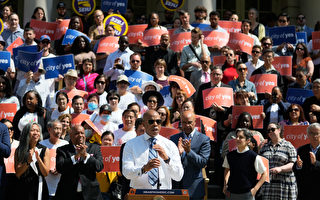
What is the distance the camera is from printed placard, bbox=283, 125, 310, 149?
11.7 meters

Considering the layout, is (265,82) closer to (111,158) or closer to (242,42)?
(242,42)

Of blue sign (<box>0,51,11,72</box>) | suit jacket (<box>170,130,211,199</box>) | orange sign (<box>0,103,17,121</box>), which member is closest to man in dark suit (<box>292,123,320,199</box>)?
suit jacket (<box>170,130,211,199</box>)

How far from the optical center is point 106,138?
36.2 feet

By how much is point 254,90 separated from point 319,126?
2749 millimetres

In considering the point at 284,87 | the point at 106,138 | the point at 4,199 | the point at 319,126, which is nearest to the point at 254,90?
the point at 284,87

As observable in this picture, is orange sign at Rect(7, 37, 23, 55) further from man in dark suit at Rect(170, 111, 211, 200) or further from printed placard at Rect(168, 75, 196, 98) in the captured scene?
man in dark suit at Rect(170, 111, 211, 200)

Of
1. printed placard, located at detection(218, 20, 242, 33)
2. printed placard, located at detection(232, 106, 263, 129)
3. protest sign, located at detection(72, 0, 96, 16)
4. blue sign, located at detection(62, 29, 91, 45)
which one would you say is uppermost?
protest sign, located at detection(72, 0, 96, 16)

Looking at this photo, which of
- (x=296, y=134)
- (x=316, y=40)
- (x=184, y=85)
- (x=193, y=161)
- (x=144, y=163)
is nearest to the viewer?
(x=144, y=163)

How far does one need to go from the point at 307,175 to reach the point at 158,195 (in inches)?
174

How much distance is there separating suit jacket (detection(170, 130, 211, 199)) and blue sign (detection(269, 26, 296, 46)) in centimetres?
749

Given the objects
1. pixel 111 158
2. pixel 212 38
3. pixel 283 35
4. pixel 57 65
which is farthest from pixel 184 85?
pixel 283 35

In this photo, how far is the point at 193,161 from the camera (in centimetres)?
933

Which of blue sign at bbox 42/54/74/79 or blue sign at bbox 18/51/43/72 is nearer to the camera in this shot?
blue sign at bbox 18/51/43/72

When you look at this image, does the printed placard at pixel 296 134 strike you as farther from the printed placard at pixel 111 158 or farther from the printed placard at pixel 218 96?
the printed placard at pixel 111 158
